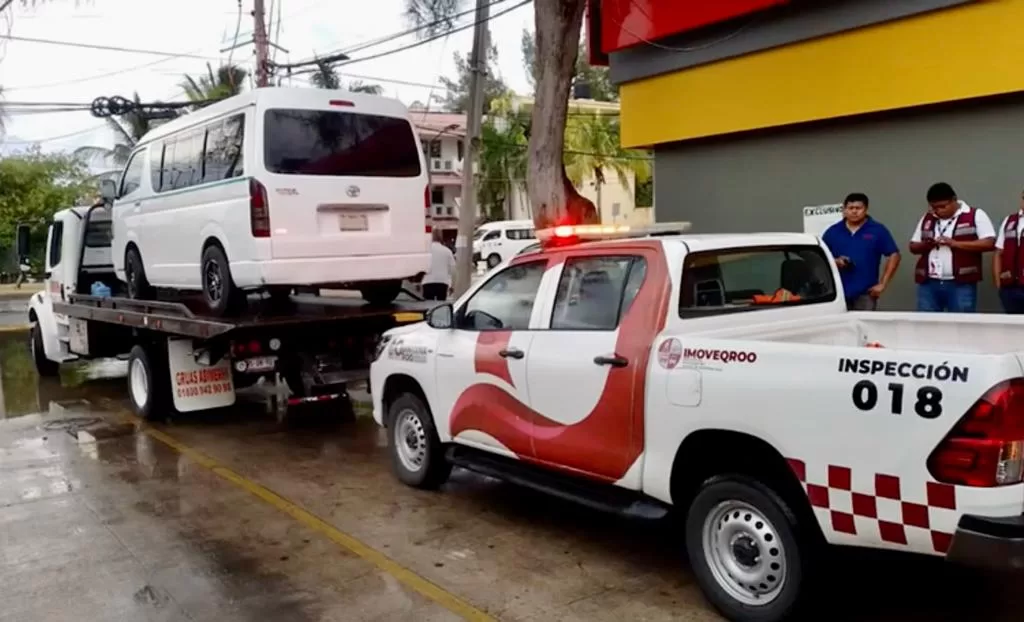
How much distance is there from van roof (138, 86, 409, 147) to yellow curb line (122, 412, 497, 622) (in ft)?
10.2

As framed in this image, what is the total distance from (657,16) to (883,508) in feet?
26.4

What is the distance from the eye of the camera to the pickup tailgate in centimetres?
317

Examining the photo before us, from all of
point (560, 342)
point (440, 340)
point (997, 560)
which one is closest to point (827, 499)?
point (997, 560)

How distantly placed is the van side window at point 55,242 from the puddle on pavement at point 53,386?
170 centimetres

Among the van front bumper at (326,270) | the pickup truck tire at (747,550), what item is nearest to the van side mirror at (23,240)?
A: the van front bumper at (326,270)

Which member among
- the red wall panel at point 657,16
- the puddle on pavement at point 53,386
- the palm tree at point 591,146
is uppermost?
the palm tree at point 591,146

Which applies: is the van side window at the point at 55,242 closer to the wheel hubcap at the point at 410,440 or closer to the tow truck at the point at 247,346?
the tow truck at the point at 247,346

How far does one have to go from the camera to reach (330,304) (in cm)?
939

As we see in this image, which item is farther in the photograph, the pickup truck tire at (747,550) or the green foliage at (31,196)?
the green foliage at (31,196)

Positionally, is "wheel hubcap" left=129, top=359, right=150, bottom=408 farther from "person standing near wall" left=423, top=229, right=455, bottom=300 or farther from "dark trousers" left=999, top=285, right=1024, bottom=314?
"dark trousers" left=999, top=285, right=1024, bottom=314

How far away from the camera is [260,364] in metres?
8.31

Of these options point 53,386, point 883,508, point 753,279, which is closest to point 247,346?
point 753,279

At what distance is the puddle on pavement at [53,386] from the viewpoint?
10789 mm

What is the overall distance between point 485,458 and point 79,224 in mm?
8439
